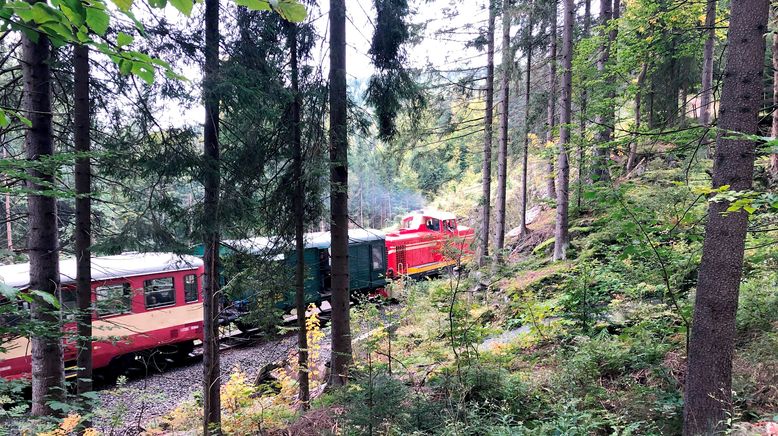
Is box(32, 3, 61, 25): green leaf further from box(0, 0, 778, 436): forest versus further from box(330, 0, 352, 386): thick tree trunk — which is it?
box(330, 0, 352, 386): thick tree trunk

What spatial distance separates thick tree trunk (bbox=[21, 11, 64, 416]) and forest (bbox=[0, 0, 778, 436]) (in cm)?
2

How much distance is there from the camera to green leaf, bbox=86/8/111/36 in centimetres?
112

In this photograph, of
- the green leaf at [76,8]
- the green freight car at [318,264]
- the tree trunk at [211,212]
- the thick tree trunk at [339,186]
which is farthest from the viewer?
the green freight car at [318,264]

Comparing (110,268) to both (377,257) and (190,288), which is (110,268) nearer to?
(190,288)

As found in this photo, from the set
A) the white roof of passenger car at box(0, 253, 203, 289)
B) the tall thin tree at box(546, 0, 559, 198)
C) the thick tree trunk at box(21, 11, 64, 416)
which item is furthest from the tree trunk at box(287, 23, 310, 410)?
the tall thin tree at box(546, 0, 559, 198)

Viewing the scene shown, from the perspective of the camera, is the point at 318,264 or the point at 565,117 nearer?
the point at 565,117

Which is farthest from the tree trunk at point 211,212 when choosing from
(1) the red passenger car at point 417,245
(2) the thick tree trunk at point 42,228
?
(1) the red passenger car at point 417,245

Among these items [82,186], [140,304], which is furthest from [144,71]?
[140,304]

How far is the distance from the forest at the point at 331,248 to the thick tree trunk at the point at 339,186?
33mm

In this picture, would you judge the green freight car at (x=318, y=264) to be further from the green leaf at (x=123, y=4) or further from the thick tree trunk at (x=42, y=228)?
the green leaf at (x=123, y=4)

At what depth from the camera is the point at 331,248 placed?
650cm

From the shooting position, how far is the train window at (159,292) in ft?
30.1

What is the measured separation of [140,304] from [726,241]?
9993 mm

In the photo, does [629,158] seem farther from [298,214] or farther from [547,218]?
[298,214]
